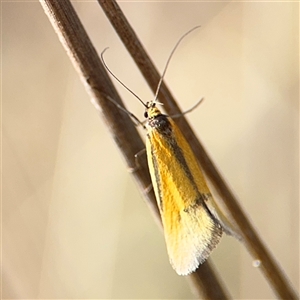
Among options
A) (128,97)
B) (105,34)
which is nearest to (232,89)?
A: (128,97)

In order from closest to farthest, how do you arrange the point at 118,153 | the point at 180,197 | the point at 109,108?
the point at 109,108, the point at 180,197, the point at 118,153

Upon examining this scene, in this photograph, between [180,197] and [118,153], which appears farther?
[118,153]

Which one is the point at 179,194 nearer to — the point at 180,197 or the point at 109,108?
the point at 180,197

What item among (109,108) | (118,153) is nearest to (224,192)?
(109,108)

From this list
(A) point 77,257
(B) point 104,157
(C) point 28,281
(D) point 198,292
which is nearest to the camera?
(D) point 198,292

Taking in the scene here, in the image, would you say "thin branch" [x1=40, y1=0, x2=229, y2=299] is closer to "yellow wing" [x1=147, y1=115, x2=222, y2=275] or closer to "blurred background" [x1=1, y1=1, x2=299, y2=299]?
"yellow wing" [x1=147, y1=115, x2=222, y2=275]

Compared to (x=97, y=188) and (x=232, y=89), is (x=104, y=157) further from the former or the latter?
(x=232, y=89)
